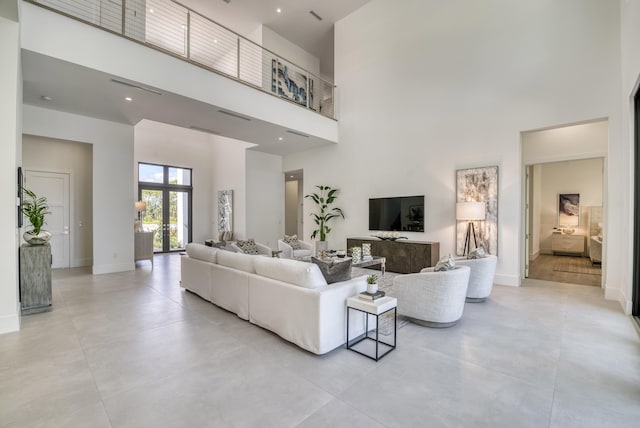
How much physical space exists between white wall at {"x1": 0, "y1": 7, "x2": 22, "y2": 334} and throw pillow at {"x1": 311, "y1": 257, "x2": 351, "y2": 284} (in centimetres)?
350

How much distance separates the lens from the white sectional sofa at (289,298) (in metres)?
2.76

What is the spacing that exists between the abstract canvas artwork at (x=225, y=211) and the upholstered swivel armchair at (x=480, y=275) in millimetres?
7668

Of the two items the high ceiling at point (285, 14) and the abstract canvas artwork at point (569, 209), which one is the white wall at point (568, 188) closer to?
the abstract canvas artwork at point (569, 209)

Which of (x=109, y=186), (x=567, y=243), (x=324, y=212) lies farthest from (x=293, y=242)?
(x=567, y=243)

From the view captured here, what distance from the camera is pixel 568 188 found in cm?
918

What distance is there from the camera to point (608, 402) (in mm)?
2082

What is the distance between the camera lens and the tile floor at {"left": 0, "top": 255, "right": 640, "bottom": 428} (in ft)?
6.36

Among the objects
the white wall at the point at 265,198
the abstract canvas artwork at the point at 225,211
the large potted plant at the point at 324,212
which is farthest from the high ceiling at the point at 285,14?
the abstract canvas artwork at the point at 225,211

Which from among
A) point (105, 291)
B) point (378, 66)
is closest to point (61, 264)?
point (105, 291)

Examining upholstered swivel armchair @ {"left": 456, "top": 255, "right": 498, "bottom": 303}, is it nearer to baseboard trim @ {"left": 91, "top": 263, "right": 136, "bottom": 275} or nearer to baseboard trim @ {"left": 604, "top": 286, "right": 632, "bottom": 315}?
baseboard trim @ {"left": 604, "top": 286, "right": 632, "bottom": 315}

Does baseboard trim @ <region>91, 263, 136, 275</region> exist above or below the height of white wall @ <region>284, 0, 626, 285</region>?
below

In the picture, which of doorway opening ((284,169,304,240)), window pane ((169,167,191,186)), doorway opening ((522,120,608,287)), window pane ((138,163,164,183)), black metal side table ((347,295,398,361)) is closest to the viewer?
black metal side table ((347,295,398,361))

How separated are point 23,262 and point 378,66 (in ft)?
25.7

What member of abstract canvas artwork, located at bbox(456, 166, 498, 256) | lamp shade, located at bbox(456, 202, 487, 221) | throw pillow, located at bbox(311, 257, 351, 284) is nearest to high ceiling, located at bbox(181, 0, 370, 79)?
abstract canvas artwork, located at bbox(456, 166, 498, 256)
